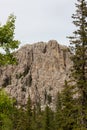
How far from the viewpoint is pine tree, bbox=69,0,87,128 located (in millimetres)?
28547

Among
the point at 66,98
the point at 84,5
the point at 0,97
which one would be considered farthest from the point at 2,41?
the point at 66,98

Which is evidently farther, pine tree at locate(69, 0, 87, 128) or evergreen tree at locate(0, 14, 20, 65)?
pine tree at locate(69, 0, 87, 128)

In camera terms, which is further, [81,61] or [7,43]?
[81,61]

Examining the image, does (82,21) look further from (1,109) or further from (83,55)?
(1,109)

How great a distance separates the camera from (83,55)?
29.2 m

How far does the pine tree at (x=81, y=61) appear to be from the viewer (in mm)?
28547

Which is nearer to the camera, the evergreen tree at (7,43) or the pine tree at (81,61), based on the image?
the evergreen tree at (7,43)

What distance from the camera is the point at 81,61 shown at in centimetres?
2875

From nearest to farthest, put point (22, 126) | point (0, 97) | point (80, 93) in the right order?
point (0, 97) < point (80, 93) < point (22, 126)

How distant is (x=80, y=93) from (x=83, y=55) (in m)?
2.70

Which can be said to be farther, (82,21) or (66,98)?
(66,98)

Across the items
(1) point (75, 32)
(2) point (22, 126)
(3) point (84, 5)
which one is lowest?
(2) point (22, 126)

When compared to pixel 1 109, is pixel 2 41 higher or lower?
higher

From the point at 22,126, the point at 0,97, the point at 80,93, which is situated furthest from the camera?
the point at 22,126
